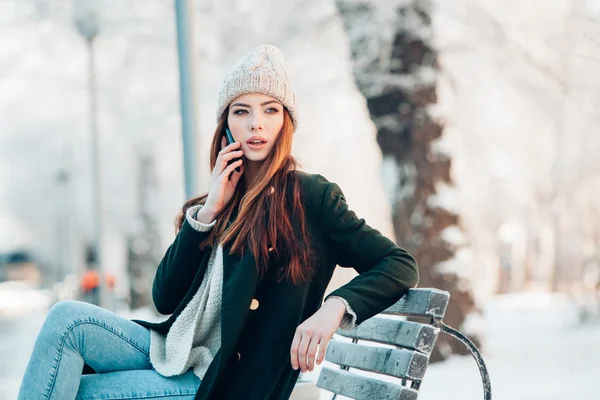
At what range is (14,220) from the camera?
4997cm

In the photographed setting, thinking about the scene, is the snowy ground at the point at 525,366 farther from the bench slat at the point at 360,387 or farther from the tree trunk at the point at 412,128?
the bench slat at the point at 360,387

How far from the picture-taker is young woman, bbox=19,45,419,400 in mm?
2779

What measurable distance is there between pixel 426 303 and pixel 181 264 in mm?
831

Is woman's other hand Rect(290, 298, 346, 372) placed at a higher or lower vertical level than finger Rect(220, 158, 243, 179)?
lower

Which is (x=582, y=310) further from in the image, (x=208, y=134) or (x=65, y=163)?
(x=65, y=163)

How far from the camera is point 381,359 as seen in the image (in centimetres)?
300

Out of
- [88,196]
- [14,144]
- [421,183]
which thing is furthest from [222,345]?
[88,196]

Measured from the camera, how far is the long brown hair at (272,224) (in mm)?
2848

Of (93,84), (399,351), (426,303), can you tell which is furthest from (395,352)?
(93,84)

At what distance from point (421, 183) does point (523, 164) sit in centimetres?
1021

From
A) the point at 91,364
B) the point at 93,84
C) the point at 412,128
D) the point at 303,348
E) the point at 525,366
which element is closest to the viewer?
the point at 303,348

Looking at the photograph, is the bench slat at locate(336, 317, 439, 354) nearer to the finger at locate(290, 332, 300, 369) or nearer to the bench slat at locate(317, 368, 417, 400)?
the bench slat at locate(317, 368, 417, 400)

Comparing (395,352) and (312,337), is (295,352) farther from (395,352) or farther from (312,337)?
(395,352)

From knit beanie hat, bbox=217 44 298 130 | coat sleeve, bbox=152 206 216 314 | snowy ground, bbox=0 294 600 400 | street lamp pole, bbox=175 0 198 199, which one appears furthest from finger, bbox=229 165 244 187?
snowy ground, bbox=0 294 600 400
